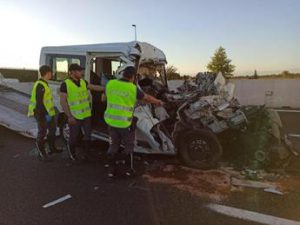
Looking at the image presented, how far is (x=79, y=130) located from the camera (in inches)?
264

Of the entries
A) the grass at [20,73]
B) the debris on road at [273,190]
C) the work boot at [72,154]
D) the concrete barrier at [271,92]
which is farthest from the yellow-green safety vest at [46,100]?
the grass at [20,73]

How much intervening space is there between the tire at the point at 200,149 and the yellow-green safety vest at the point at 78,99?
71.3 inches

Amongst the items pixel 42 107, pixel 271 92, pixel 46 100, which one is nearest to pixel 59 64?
pixel 46 100

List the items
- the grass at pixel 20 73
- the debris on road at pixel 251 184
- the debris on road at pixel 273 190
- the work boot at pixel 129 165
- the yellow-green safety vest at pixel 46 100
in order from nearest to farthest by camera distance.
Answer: the debris on road at pixel 273 190 → the debris on road at pixel 251 184 → the work boot at pixel 129 165 → the yellow-green safety vest at pixel 46 100 → the grass at pixel 20 73

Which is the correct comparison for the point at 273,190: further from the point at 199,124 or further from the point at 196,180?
the point at 199,124

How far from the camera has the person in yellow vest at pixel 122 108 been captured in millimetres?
5637

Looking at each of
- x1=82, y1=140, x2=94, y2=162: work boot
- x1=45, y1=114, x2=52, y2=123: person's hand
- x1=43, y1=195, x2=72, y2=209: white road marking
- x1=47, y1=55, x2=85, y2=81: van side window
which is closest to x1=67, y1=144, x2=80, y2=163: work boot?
x1=82, y1=140, x2=94, y2=162: work boot

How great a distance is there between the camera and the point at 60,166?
6625mm

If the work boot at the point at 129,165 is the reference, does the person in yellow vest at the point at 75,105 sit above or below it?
above

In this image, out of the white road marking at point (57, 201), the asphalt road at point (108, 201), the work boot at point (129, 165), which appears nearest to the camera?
the asphalt road at point (108, 201)

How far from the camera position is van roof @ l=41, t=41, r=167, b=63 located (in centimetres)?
679

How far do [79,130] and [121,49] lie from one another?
1.67 m

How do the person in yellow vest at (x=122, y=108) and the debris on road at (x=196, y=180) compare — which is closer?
the debris on road at (x=196, y=180)

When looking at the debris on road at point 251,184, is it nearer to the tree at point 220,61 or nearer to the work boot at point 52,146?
the work boot at point 52,146
